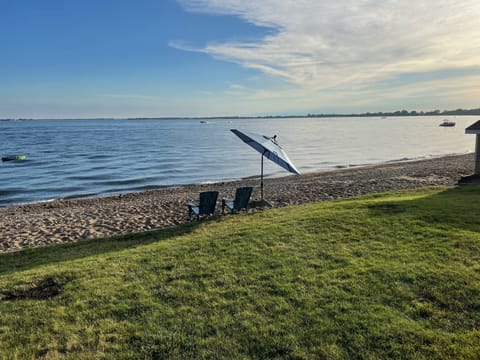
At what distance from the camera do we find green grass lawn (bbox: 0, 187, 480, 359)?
332cm

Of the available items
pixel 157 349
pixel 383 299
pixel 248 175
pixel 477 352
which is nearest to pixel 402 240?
pixel 383 299

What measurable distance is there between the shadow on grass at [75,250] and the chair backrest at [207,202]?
3.71 ft

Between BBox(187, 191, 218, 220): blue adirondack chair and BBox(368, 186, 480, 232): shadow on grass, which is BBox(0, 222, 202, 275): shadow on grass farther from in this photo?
BBox(368, 186, 480, 232): shadow on grass

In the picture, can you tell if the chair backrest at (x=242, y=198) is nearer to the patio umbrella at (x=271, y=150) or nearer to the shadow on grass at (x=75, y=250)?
the patio umbrella at (x=271, y=150)

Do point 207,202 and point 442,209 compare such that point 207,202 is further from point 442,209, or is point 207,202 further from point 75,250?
point 442,209

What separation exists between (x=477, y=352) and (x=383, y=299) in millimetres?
1035

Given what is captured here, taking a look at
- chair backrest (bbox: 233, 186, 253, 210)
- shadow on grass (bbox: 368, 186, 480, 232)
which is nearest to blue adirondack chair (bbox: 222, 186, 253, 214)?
chair backrest (bbox: 233, 186, 253, 210)

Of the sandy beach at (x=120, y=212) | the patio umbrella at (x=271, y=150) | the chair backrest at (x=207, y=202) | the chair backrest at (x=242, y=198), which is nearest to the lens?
the patio umbrella at (x=271, y=150)

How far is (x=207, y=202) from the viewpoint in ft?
31.0

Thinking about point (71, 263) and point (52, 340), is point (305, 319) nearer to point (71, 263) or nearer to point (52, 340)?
point (52, 340)

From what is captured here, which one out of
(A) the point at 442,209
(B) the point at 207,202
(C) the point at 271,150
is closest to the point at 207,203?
(B) the point at 207,202

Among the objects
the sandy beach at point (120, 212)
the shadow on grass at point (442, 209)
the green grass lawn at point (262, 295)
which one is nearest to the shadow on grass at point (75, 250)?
Answer: the green grass lawn at point (262, 295)

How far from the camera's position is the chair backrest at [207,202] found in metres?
9.33

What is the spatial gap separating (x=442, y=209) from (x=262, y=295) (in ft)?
17.6
